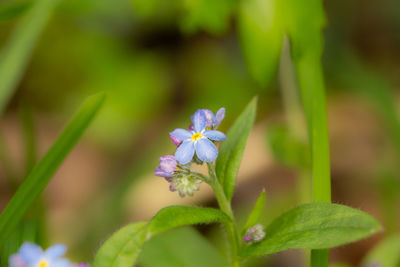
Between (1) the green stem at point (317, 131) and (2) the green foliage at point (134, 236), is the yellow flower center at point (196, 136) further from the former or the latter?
(1) the green stem at point (317, 131)

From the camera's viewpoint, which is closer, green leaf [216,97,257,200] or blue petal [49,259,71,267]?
blue petal [49,259,71,267]

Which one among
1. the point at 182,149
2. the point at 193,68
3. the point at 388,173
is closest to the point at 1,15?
the point at 182,149

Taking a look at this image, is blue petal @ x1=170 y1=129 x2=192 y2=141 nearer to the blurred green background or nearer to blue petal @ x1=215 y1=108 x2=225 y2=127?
blue petal @ x1=215 y1=108 x2=225 y2=127

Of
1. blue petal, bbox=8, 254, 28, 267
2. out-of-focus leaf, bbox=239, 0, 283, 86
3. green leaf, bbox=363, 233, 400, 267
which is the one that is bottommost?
blue petal, bbox=8, 254, 28, 267

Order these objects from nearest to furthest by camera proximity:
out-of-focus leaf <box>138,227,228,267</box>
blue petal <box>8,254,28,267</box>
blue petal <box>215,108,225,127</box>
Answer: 1. blue petal <box>8,254,28,267</box>
2. blue petal <box>215,108,225,127</box>
3. out-of-focus leaf <box>138,227,228,267</box>

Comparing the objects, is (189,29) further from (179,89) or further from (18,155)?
(18,155)

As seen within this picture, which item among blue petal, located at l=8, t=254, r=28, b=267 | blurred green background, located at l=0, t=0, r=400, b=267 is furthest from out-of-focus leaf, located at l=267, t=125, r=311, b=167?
blue petal, located at l=8, t=254, r=28, b=267

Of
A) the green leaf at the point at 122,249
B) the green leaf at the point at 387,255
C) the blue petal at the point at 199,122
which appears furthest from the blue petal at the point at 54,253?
the green leaf at the point at 387,255
